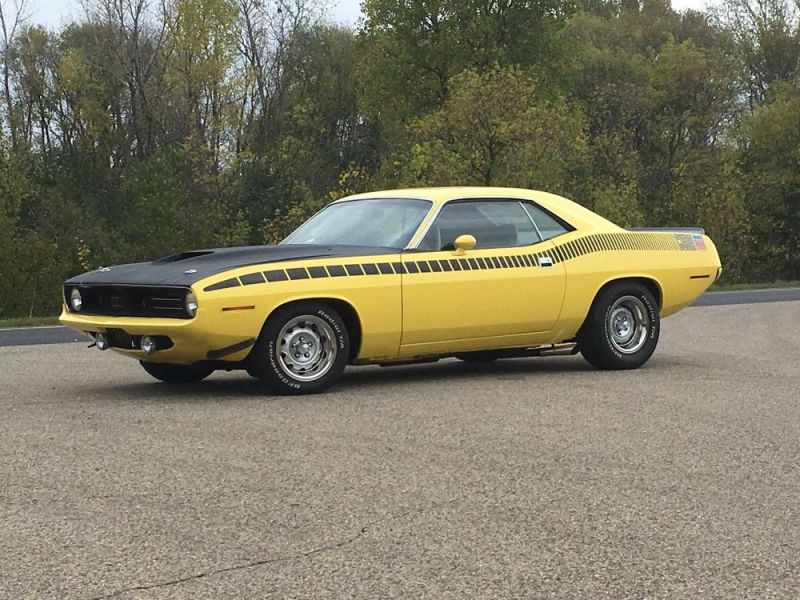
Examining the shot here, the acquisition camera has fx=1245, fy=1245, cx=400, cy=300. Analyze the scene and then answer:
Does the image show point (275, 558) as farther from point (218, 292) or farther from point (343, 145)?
point (343, 145)

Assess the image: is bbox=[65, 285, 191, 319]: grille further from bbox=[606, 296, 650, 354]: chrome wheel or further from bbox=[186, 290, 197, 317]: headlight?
bbox=[606, 296, 650, 354]: chrome wheel

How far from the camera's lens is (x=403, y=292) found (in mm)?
8992

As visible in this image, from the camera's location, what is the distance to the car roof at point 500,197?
976cm

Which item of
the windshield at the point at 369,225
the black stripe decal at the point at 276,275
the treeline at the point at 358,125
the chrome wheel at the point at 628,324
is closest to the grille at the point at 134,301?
the black stripe decal at the point at 276,275

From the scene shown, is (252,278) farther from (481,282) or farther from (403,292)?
(481,282)

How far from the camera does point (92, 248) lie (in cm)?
3553

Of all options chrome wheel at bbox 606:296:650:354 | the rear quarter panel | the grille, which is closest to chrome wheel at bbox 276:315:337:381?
the grille

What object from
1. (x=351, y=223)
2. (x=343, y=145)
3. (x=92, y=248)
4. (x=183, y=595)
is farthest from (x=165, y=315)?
(x=343, y=145)

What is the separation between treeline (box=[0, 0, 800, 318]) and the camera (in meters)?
31.8

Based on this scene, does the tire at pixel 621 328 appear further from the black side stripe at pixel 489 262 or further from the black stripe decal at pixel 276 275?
the black stripe decal at pixel 276 275

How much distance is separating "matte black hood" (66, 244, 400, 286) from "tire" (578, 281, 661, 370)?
197 centimetres

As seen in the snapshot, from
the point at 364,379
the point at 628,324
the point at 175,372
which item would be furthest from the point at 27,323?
the point at 628,324

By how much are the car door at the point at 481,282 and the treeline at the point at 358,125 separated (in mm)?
20775

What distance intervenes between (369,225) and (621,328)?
7.79 ft
